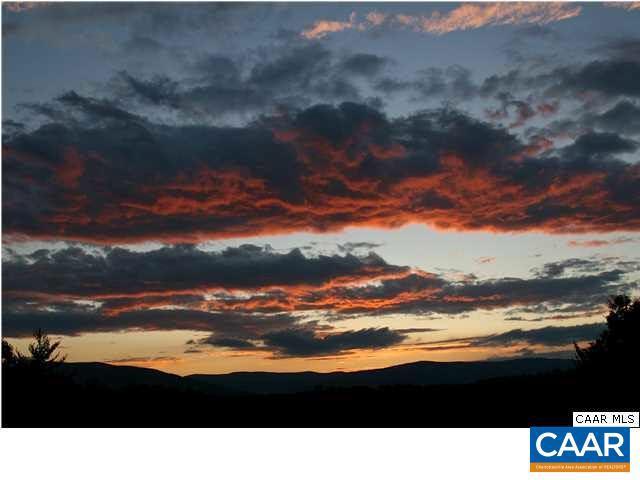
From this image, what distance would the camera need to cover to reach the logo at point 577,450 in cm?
1248

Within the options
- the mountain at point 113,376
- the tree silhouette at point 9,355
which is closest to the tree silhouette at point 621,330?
the mountain at point 113,376

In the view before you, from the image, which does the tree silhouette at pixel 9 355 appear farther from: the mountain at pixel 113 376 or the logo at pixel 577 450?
the logo at pixel 577 450

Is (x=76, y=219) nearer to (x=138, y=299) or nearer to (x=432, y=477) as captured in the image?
(x=138, y=299)

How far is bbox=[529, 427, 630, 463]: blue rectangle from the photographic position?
41.3 feet

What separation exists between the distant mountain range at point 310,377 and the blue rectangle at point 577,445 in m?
9.46

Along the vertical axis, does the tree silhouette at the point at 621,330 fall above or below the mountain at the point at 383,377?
above

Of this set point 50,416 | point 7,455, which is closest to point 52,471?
point 7,455

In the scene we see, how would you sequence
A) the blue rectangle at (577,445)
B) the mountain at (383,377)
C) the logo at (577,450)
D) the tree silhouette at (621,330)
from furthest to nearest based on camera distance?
the tree silhouette at (621,330) → the mountain at (383,377) → the blue rectangle at (577,445) → the logo at (577,450)

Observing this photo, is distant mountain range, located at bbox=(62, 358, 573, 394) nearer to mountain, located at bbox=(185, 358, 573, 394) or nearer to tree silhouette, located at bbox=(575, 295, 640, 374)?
mountain, located at bbox=(185, 358, 573, 394)

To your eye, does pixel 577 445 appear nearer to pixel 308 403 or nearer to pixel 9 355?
pixel 308 403

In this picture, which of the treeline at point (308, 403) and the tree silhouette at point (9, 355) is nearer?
the treeline at point (308, 403)

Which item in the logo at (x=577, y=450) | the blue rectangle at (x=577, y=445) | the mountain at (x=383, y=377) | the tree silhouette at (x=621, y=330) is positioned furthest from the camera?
the tree silhouette at (x=621, y=330)

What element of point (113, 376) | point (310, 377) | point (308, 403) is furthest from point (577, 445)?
point (113, 376)

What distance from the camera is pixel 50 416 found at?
18.2 metres
